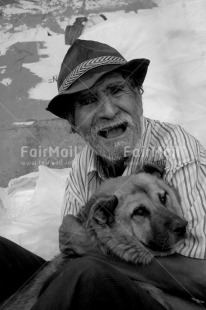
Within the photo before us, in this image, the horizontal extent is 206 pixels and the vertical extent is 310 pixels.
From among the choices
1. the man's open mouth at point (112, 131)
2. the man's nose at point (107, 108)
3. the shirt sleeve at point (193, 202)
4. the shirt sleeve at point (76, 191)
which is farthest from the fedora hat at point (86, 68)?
the shirt sleeve at point (193, 202)

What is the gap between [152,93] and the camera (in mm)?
4715

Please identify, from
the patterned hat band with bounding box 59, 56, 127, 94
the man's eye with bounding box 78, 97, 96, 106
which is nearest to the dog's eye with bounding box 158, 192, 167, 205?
the man's eye with bounding box 78, 97, 96, 106

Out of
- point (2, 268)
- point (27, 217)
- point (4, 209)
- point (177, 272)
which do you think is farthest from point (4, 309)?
point (4, 209)

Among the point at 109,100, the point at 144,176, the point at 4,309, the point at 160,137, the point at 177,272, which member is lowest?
the point at 4,309

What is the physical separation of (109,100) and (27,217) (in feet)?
5.73

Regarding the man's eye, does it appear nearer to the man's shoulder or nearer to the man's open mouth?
the man's open mouth

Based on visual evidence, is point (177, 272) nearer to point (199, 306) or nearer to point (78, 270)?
point (199, 306)

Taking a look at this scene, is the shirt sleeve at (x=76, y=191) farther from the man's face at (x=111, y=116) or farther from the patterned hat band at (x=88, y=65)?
the patterned hat band at (x=88, y=65)

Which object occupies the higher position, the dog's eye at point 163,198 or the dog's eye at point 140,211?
the dog's eye at point 163,198

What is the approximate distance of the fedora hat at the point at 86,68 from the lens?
2795 mm

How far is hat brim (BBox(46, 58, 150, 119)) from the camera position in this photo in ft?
9.02

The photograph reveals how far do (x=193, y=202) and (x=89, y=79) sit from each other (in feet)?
3.21

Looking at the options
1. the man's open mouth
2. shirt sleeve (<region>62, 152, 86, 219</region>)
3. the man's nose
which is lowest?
shirt sleeve (<region>62, 152, 86, 219</region>)

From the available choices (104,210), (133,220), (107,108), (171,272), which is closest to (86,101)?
(107,108)
